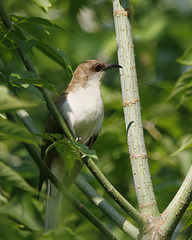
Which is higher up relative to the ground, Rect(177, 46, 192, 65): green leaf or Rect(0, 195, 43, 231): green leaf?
Rect(177, 46, 192, 65): green leaf

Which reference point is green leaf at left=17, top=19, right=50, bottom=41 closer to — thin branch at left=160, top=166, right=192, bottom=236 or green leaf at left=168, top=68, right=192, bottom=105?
green leaf at left=168, top=68, right=192, bottom=105

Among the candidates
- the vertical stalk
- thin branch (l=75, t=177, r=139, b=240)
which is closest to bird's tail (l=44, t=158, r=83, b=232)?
thin branch (l=75, t=177, r=139, b=240)

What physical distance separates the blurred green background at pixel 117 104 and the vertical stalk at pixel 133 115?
0.48m

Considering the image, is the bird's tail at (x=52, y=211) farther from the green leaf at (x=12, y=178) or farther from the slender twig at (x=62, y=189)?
the green leaf at (x=12, y=178)

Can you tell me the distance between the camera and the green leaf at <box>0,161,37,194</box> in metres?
2.08

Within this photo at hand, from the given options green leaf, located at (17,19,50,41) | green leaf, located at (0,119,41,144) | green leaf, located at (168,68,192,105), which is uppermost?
green leaf, located at (17,19,50,41)

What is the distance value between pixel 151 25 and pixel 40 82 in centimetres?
534

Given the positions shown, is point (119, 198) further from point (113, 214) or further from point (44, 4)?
point (44, 4)

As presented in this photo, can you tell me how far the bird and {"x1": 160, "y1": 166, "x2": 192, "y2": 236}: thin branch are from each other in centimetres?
179

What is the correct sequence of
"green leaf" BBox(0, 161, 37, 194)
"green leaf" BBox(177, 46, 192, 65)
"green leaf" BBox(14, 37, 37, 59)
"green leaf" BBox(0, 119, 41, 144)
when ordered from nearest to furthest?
"green leaf" BBox(0, 119, 41, 144) → "green leaf" BBox(0, 161, 37, 194) → "green leaf" BBox(14, 37, 37, 59) → "green leaf" BBox(177, 46, 192, 65)

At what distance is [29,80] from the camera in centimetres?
270

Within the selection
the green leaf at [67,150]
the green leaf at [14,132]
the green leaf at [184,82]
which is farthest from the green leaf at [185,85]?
the green leaf at [14,132]

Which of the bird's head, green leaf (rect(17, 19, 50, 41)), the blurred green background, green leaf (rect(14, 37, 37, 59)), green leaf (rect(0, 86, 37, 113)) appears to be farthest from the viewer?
the bird's head

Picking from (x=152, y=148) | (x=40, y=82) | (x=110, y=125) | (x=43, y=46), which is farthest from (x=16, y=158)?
(x=40, y=82)
